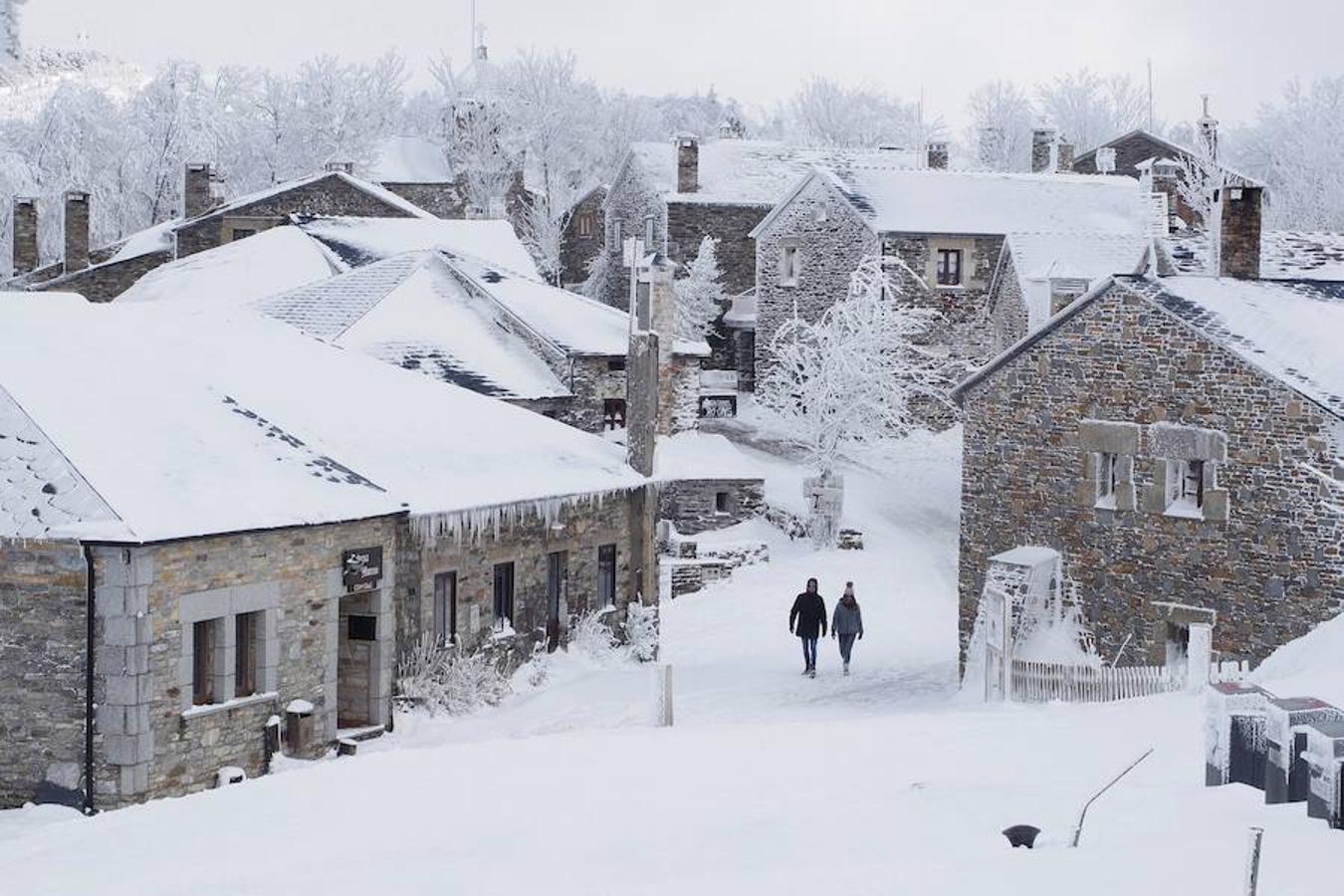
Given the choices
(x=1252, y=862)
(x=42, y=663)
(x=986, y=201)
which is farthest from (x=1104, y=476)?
(x=986, y=201)

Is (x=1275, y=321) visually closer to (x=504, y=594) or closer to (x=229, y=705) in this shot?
(x=504, y=594)

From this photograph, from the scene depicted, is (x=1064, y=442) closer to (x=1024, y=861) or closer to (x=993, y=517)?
(x=993, y=517)

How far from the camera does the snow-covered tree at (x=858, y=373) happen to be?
4378cm

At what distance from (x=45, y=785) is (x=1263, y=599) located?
13937 mm

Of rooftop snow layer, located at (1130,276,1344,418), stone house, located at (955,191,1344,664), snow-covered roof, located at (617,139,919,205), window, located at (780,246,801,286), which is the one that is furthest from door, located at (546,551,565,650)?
snow-covered roof, located at (617,139,919,205)

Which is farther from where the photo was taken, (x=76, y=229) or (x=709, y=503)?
(x=76, y=229)

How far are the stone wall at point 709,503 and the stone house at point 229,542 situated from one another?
1237 cm

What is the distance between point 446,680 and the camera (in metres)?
22.3

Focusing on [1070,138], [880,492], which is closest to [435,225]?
[880,492]

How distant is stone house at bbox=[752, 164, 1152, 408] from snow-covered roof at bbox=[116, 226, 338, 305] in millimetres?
15000

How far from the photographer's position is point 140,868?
474 inches

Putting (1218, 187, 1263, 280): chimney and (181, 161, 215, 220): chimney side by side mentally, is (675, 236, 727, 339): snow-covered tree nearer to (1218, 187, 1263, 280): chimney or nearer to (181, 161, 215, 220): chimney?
(181, 161, 215, 220): chimney

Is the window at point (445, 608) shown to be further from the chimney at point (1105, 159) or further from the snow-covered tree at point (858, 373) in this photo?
the chimney at point (1105, 159)

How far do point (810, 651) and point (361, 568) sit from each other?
25.5ft
